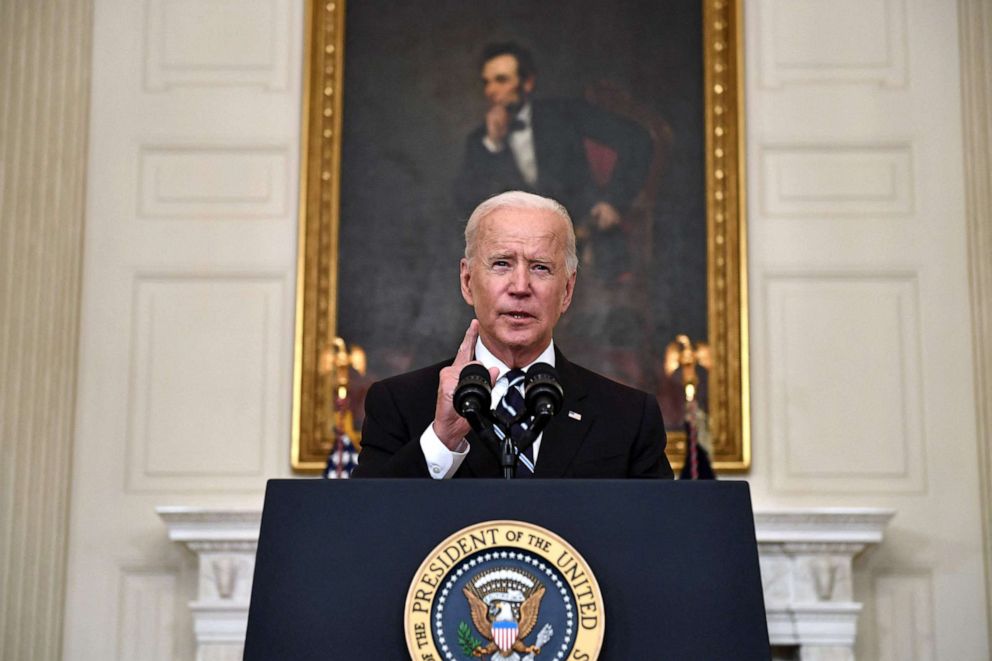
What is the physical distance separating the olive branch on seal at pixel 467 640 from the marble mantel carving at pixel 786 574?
13.2 feet

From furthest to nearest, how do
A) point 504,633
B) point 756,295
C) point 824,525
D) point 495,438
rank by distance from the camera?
point 756,295 < point 824,525 < point 495,438 < point 504,633

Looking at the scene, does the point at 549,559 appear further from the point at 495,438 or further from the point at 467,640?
the point at 495,438

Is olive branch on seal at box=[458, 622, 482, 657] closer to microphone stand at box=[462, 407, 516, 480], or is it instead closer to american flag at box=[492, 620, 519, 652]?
american flag at box=[492, 620, 519, 652]

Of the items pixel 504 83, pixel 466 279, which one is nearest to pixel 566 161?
pixel 504 83

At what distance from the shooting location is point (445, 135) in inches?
261

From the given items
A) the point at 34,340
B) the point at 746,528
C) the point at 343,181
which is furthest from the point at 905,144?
the point at 746,528

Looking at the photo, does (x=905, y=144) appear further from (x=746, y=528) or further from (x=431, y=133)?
(x=746, y=528)

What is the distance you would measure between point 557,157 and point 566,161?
50mm

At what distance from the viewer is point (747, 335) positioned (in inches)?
250

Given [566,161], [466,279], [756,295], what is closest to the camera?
[466,279]

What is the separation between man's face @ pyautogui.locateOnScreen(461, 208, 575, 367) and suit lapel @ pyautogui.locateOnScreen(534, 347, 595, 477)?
130mm

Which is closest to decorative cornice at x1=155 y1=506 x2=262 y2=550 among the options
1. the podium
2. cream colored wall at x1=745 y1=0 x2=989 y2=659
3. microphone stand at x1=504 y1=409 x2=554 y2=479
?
cream colored wall at x1=745 y1=0 x2=989 y2=659

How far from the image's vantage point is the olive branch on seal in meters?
1.82

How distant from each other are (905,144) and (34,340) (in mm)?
4430
